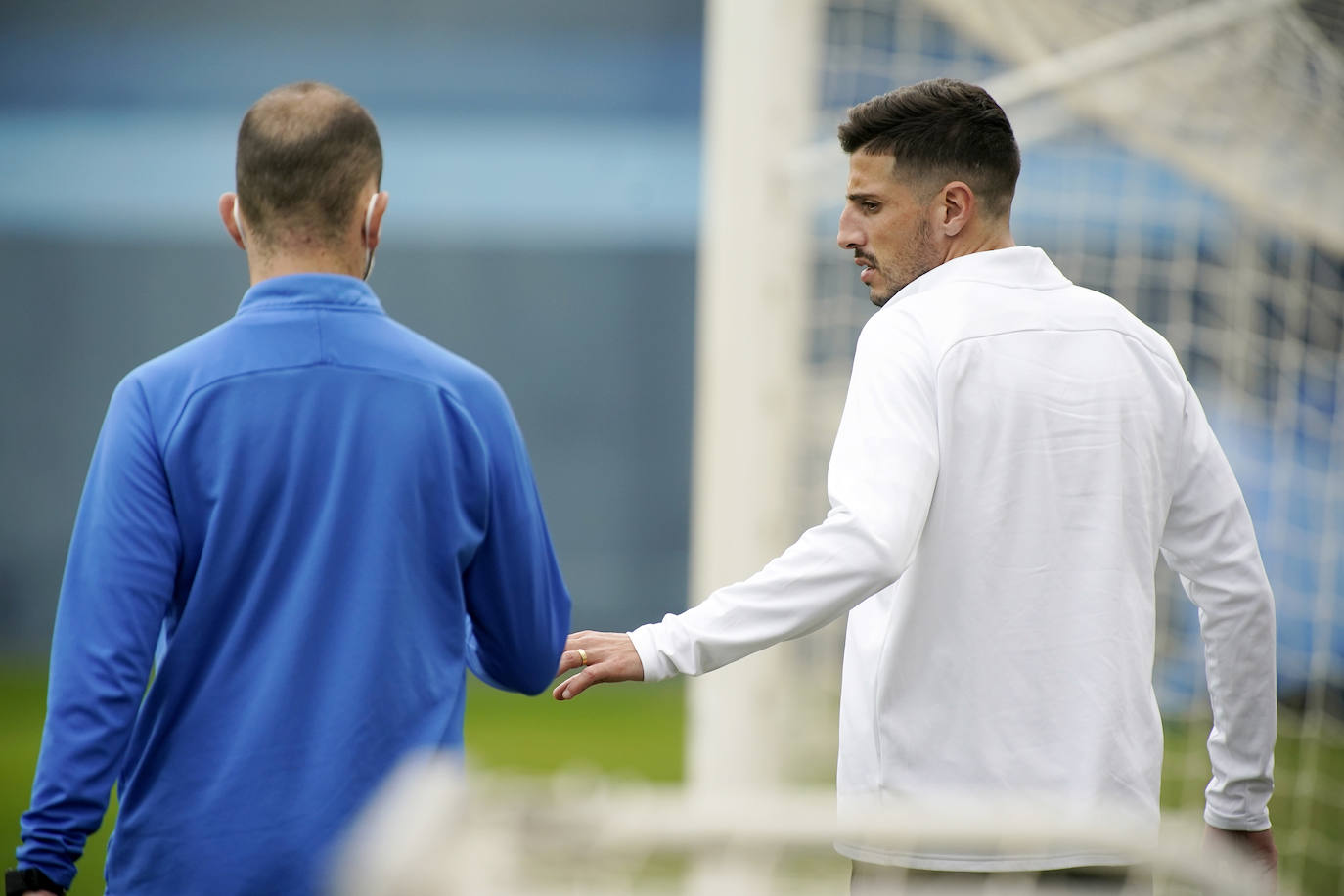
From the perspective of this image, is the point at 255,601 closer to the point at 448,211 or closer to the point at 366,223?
the point at 366,223

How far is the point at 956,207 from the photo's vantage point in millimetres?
1683

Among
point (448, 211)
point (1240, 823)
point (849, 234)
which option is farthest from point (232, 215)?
point (448, 211)

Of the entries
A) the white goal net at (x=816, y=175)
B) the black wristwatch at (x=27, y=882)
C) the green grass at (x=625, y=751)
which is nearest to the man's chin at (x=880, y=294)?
the black wristwatch at (x=27, y=882)

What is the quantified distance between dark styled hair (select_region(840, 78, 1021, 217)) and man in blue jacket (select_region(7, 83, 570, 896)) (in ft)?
2.06

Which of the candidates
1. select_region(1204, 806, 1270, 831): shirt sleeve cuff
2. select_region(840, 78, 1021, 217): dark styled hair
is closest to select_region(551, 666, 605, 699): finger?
select_region(840, 78, 1021, 217): dark styled hair

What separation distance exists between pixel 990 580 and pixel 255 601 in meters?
0.82

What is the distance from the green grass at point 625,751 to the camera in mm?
4453

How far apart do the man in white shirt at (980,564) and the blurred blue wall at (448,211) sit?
A: 23.5 feet

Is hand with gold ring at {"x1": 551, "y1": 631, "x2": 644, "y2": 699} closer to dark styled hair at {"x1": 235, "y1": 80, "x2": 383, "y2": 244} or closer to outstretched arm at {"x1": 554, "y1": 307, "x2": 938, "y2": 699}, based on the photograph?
outstretched arm at {"x1": 554, "y1": 307, "x2": 938, "y2": 699}

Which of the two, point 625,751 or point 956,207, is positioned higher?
point 956,207

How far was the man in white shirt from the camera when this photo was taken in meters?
1.52

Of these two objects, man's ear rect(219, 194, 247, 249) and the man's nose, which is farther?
the man's nose

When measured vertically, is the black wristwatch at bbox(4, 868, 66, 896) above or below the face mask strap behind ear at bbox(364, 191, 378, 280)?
below

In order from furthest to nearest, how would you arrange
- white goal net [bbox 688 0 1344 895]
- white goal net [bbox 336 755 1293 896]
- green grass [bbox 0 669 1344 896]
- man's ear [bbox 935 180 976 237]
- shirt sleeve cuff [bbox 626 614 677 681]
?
green grass [bbox 0 669 1344 896] → white goal net [bbox 688 0 1344 895] → man's ear [bbox 935 180 976 237] → shirt sleeve cuff [bbox 626 614 677 681] → white goal net [bbox 336 755 1293 896]
